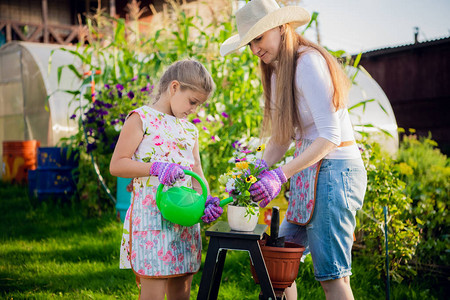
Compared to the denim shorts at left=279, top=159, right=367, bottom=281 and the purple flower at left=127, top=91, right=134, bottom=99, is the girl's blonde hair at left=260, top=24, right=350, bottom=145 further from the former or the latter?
the purple flower at left=127, top=91, right=134, bottom=99

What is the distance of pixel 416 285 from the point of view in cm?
288

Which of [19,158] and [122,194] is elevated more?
[19,158]

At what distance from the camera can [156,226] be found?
1.86 meters

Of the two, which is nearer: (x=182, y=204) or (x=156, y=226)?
(x=182, y=204)

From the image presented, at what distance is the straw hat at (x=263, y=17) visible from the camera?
1.86m

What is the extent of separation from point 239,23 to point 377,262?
1838 millimetres

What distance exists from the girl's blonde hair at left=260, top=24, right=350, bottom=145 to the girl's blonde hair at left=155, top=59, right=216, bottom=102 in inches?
12.1

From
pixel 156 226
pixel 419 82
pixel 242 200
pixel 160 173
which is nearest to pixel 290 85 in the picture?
pixel 242 200

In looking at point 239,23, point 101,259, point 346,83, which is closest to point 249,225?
point 346,83

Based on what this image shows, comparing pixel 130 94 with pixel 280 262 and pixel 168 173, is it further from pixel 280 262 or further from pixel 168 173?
pixel 280 262

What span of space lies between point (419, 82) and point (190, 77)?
33.3ft

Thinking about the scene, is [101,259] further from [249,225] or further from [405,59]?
[405,59]

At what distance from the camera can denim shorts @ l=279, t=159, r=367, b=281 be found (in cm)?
178

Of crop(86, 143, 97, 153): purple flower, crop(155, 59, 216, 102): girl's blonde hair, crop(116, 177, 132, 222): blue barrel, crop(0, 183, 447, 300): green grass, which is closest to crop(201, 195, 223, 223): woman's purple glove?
crop(155, 59, 216, 102): girl's blonde hair
